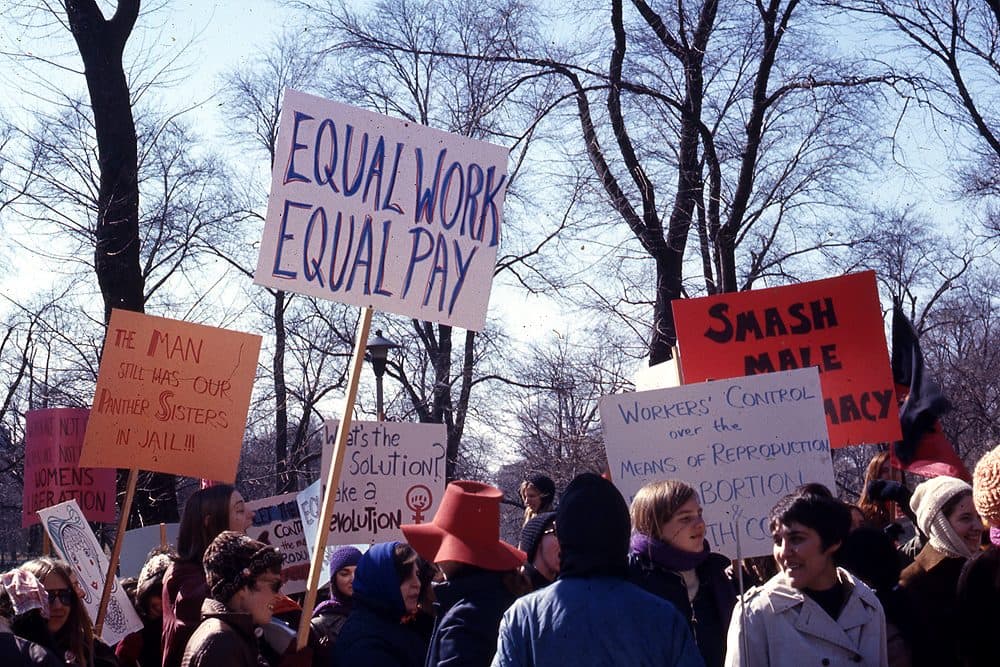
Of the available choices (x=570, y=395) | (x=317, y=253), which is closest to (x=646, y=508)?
(x=317, y=253)

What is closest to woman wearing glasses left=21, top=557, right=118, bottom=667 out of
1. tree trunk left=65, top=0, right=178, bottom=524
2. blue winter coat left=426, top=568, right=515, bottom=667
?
blue winter coat left=426, top=568, right=515, bottom=667

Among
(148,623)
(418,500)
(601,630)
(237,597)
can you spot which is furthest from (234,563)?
(418,500)

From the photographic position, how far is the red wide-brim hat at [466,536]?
14.8 ft

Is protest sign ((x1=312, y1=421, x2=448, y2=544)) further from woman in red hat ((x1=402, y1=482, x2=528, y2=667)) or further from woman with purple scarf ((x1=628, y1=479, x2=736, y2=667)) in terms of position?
woman with purple scarf ((x1=628, y1=479, x2=736, y2=667))

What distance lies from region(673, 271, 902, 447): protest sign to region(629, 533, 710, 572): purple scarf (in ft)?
8.26

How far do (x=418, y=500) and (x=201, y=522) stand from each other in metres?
2.66

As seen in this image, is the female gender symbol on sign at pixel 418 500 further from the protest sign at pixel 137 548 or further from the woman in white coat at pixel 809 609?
the woman in white coat at pixel 809 609

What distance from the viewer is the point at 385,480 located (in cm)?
829

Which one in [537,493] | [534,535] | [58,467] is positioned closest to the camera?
[534,535]

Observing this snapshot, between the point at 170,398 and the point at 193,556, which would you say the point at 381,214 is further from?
the point at 170,398

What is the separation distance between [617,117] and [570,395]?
364 inches

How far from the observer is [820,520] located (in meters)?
4.27

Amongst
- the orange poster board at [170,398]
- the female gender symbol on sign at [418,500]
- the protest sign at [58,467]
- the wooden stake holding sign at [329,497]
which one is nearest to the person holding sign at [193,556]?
the wooden stake holding sign at [329,497]

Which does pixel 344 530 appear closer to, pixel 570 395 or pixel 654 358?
pixel 654 358
